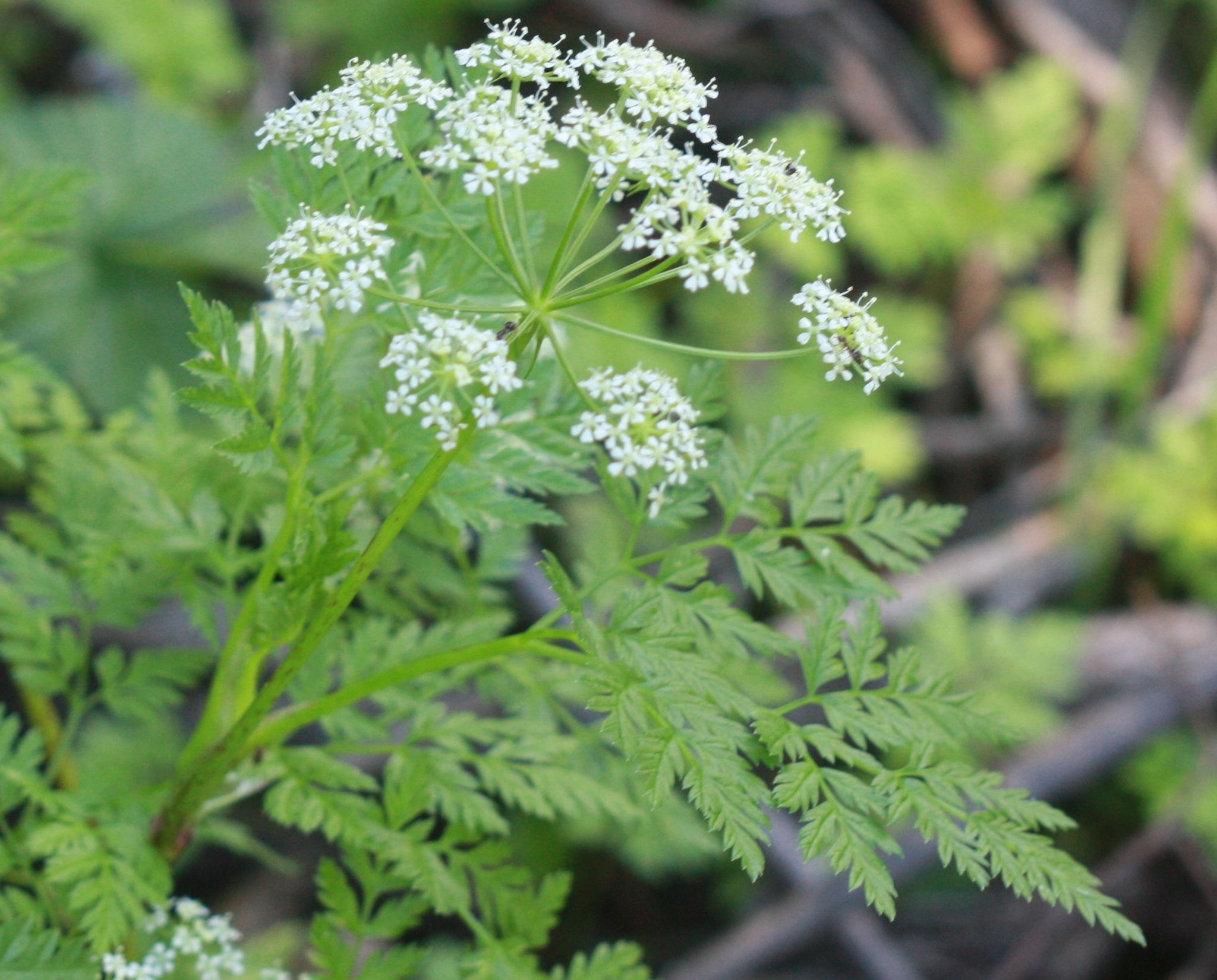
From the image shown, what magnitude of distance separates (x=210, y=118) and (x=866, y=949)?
437 cm

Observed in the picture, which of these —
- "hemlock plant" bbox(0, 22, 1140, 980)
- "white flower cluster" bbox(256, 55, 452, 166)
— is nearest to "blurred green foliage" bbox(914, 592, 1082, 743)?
"hemlock plant" bbox(0, 22, 1140, 980)

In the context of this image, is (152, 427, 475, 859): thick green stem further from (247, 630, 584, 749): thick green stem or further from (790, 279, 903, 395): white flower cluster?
(790, 279, 903, 395): white flower cluster

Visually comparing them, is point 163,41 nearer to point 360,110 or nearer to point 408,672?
point 360,110

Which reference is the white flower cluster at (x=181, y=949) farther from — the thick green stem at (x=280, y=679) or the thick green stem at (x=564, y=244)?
the thick green stem at (x=564, y=244)

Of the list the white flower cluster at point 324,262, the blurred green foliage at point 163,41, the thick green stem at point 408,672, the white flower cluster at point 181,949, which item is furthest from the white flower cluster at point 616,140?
the blurred green foliage at point 163,41

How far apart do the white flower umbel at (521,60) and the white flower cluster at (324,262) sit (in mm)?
244

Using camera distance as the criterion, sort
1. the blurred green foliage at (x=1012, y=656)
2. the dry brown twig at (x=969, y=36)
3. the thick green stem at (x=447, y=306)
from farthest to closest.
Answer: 1. the dry brown twig at (x=969, y=36)
2. the blurred green foliage at (x=1012, y=656)
3. the thick green stem at (x=447, y=306)

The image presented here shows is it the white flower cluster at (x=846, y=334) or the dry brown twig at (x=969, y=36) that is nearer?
the white flower cluster at (x=846, y=334)

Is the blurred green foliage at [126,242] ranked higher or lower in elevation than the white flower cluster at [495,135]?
higher

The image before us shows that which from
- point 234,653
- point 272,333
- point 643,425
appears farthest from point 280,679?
point 272,333

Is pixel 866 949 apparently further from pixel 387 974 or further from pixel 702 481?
pixel 702 481

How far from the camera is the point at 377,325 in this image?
138cm

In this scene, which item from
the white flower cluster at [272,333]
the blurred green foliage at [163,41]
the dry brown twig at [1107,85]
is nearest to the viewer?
the white flower cluster at [272,333]

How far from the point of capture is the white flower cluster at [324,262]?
120cm
